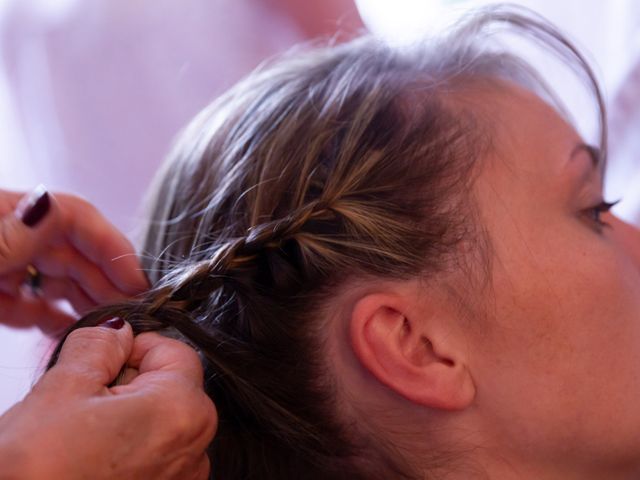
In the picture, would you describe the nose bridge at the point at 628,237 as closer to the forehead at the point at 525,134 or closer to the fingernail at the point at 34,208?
the forehead at the point at 525,134

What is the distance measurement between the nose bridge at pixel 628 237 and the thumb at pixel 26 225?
64 cm

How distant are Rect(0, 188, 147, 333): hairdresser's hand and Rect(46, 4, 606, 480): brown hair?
107mm

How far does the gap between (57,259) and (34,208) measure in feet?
0.39

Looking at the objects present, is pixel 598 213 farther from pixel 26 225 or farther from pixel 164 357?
pixel 26 225

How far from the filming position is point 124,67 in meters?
1.49

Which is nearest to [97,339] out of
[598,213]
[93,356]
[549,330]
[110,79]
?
A: [93,356]

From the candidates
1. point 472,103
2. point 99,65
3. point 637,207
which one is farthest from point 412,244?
point 99,65

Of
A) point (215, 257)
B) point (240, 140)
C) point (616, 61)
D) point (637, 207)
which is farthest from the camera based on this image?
point (616, 61)

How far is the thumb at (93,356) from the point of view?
0.73 metres

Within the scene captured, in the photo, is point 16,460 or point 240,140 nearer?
point 16,460

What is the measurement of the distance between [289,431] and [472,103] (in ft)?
1.31

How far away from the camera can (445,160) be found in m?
0.89

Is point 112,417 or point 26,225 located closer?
point 112,417

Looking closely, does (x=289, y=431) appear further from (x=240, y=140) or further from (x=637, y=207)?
(x=637, y=207)
